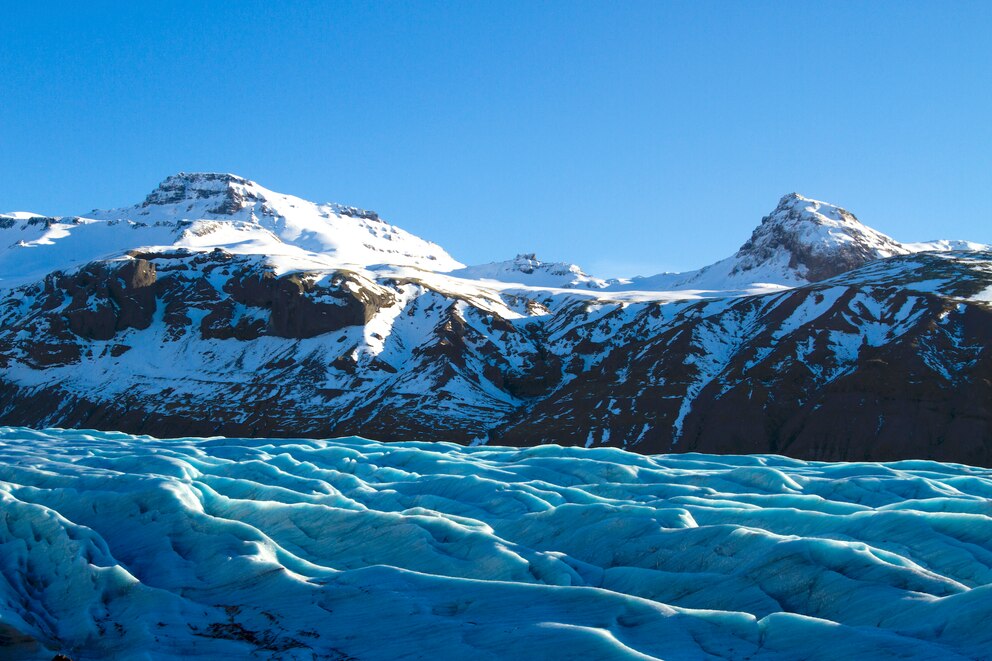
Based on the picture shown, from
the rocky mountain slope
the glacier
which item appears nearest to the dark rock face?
Answer: the rocky mountain slope

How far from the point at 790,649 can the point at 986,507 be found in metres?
10.1

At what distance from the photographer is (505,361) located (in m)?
129

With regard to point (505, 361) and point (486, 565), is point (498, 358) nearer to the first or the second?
point (505, 361)

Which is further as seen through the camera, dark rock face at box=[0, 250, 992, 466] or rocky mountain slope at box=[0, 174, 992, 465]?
rocky mountain slope at box=[0, 174, 992, 465]

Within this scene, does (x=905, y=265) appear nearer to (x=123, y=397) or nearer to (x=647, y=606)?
(x=123, y=397)

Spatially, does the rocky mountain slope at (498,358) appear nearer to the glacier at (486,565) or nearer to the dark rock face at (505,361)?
the dark rock face at (505,361)

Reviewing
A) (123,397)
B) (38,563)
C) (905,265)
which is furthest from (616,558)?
(905,265)

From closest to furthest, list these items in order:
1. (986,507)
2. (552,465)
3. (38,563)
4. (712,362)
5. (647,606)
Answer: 1. (647,606)
2. (38,563)
3. (986,507)
4. (552,465)
5. (712,362)

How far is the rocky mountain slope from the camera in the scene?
95.5 meters

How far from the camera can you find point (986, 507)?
21.5 m

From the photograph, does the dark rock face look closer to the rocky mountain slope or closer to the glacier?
the rocky mountain slope

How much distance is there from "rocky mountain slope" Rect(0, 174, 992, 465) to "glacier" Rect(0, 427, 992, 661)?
70.8 meters

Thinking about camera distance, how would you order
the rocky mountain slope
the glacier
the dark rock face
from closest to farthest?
the glacier → the dark rock face → the rocky mountain slope

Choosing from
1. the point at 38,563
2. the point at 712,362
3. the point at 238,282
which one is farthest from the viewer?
the point at 238,282
